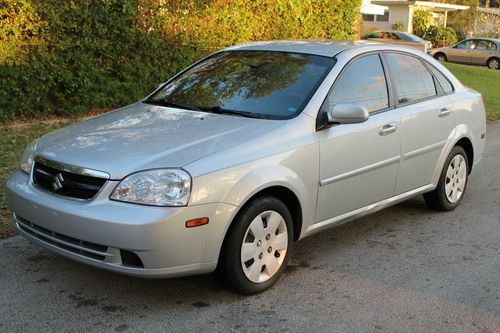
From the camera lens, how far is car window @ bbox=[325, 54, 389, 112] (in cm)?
477

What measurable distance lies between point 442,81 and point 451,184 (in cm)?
99

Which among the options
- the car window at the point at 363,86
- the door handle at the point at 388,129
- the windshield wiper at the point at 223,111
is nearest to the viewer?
the windshield wiper at the point at 223,111

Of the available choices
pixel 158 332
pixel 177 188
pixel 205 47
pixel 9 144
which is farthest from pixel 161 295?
pixel 205 47

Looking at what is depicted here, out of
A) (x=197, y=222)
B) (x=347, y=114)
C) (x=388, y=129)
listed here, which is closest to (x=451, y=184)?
(x=388, y=129)

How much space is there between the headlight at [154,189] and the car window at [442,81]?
3199mm

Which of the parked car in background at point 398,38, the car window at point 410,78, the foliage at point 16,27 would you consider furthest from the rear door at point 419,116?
the parked car in background at point 398,38

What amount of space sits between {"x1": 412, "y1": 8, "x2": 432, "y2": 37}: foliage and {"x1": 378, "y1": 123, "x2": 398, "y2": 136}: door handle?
36.2m

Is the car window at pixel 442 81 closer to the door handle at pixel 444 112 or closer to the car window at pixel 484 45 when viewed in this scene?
the door handle at pixel 444 112

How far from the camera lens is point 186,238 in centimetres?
367

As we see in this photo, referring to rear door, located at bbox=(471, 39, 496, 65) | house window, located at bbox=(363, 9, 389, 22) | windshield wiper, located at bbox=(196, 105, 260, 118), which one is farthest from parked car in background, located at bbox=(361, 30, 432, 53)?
windshield wiper, located at bbox=(196, 105, 260, 118)

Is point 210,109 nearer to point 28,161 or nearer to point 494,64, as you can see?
point 28,161

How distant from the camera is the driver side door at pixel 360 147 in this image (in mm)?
4551

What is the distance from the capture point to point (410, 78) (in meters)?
5.55

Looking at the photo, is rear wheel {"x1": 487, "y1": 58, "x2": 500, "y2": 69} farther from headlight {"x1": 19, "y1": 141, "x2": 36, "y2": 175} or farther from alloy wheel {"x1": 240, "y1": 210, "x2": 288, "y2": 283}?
headlight {"x1": 19, "y1": 141, "x2": 36, "y2": 175}
